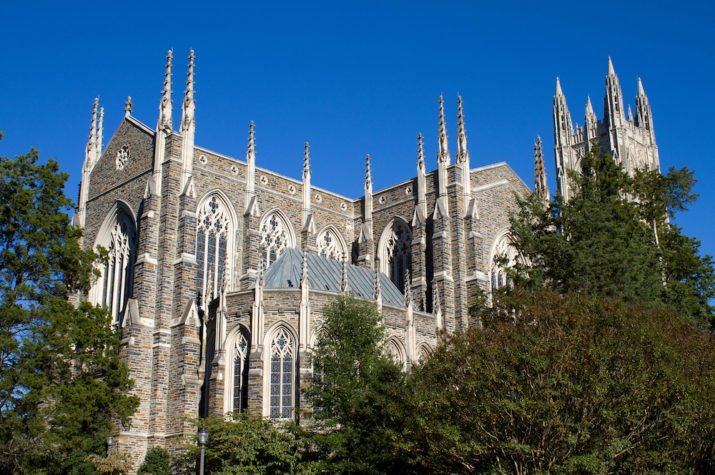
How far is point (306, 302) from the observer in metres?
31.1

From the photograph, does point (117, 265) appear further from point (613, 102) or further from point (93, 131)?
point (613, 102)

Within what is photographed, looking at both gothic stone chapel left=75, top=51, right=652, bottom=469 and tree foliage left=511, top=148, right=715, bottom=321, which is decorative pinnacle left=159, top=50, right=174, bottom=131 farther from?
tree foliage left=511, top=148, right=715, bottom=321

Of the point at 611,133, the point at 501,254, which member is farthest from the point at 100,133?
the point at 611,133

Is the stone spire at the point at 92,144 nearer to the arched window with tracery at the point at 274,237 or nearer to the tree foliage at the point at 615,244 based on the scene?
the arched window with tracery at the point at 274,237

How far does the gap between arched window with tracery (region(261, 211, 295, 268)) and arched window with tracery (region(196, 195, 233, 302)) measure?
2190 millimetres

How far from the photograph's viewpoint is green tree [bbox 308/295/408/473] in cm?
2447

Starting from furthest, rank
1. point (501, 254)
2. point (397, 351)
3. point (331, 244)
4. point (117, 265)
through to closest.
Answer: point (331, 244) → point (501, 254) → point (117, 265) → point (397, 351)

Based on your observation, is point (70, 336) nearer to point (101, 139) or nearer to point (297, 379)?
point (297, 379)

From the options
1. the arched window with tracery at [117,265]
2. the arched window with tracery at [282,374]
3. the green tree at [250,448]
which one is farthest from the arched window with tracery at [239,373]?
the arched window with tracery at [117,265]

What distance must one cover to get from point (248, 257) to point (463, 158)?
11.1 meters

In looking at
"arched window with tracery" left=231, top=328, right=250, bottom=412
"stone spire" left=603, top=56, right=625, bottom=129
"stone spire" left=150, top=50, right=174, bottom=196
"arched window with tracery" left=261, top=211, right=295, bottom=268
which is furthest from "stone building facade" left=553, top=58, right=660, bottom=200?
"arched window with tracery" left=231, top=328, right=250, bottom=412

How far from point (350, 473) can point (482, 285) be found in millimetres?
14990

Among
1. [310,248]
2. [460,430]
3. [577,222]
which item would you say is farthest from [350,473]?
[310,248]

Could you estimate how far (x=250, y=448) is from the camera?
26.6 metres
